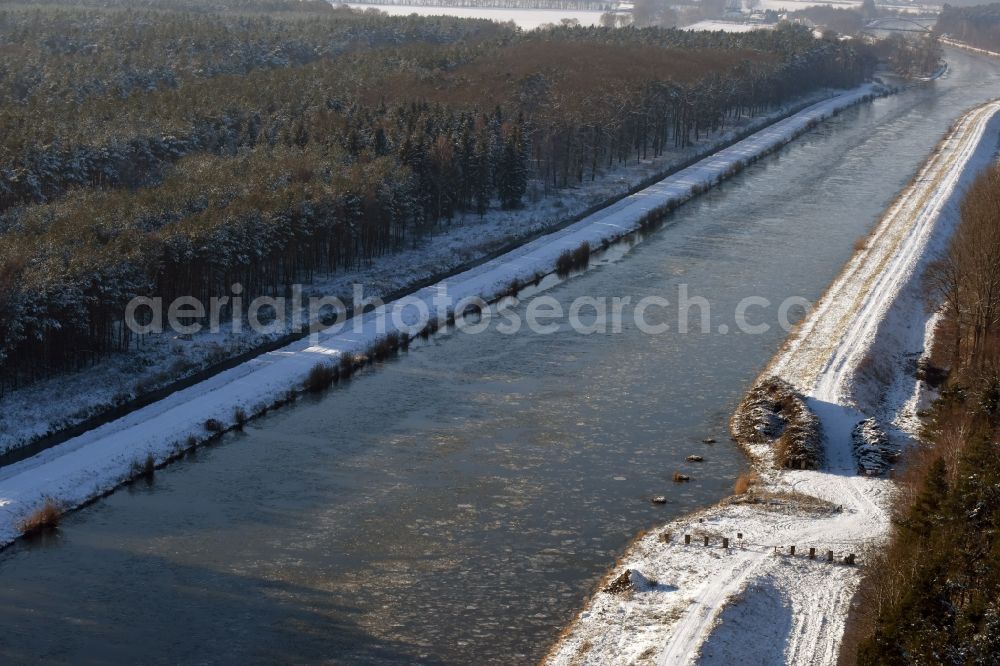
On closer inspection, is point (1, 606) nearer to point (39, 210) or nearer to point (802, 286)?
point (39, 210)

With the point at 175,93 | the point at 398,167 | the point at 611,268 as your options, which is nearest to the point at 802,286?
the point at 611,268

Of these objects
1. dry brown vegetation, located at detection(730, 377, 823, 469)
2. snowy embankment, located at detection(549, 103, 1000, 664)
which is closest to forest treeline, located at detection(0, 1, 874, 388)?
dry brown vegetation, located at detection(730, 377, 823, 469)

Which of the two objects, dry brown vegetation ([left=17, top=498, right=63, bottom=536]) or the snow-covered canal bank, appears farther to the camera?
dry brown vegetation ([left=17, top=498, right=63, bottom=536])

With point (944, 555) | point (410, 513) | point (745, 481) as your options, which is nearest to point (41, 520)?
point (410, 513)

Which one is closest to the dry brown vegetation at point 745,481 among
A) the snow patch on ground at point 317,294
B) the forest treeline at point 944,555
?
the forest treeline at point 944,555

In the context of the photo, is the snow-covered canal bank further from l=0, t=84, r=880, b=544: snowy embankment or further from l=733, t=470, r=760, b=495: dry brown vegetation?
l=0, t=84, r=880, b=544: snowy embankment
